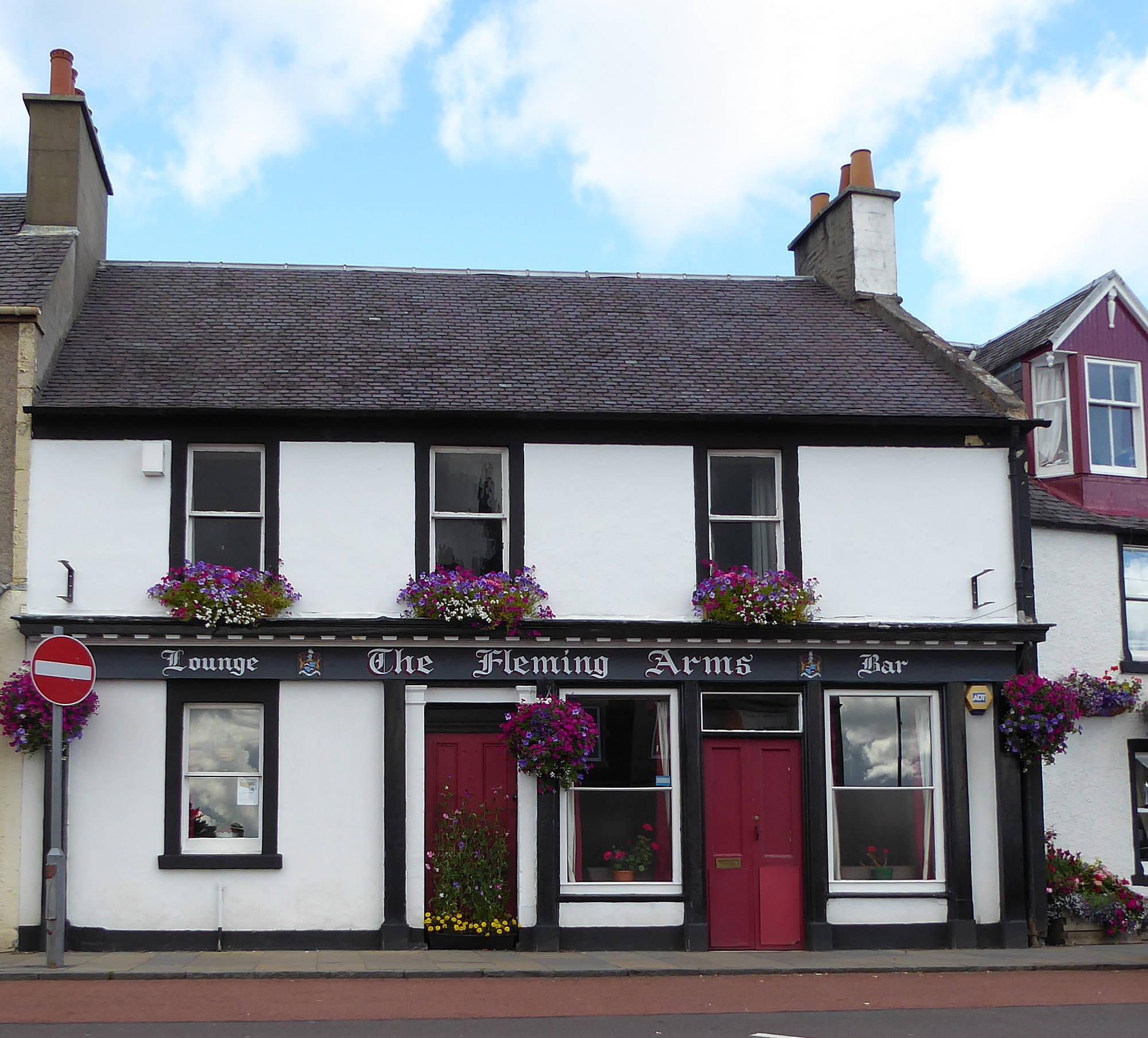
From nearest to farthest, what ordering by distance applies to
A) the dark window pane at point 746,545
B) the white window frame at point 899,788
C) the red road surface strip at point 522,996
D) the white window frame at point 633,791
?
the red road surface strip at point 522,996
the white window frame at point 633,791
the white window frame at point 899,788
the dark window pane at point 746,545

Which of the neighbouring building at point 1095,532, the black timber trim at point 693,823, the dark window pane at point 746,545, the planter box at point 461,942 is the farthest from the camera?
the neighbouring building at point 1095,532

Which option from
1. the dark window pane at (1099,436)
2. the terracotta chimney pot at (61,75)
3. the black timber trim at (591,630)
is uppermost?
the terracotta chimney pot at (61,75)

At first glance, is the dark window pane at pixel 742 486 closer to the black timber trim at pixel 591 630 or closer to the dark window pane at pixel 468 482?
the black timber trim at pixel 591 630

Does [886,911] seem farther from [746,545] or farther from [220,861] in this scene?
[220,861]

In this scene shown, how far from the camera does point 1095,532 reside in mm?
15984

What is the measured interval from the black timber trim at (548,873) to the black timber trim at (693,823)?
4.33 ft

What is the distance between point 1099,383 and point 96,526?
1224 centimetres

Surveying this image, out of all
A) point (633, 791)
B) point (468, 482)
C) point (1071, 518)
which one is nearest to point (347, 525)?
point (468, 482)

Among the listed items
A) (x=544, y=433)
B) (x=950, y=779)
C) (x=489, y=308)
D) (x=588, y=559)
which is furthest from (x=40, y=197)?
(x=950, y=779)

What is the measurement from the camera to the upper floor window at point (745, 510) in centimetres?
1449

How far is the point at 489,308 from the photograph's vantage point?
A: 17078mm

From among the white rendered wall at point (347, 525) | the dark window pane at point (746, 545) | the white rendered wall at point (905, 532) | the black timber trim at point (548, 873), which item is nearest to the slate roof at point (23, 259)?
the white rendered wall at point (347, 525)

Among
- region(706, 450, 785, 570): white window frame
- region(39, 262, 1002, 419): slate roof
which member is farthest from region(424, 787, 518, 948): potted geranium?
region(39, 262, 1002, 419): slate roof

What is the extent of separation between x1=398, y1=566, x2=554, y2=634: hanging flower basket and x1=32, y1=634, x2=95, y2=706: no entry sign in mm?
3139
